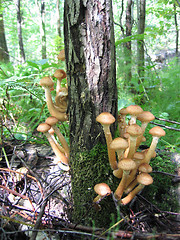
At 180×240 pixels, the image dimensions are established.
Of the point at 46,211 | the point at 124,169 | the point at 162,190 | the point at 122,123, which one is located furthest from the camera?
the point at 162,190

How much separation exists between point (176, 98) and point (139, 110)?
3.04 metres

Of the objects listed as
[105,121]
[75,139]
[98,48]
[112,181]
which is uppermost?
[98,48]

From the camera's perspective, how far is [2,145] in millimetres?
2359

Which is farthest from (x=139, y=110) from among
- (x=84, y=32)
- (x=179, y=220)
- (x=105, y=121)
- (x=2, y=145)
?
(x=2, y=145)

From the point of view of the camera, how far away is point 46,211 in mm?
1680

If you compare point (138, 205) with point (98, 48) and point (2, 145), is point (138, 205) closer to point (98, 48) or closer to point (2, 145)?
point (98, 48)

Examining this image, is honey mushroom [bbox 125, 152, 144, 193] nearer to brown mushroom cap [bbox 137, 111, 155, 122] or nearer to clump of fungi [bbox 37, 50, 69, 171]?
brown mushroom cap [bbox 137, 111, 155, 122]

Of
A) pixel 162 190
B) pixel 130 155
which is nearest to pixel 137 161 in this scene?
pixel 130 155

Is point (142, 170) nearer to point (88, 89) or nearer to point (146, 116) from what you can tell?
point (146, 116)

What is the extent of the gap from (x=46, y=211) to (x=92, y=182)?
0.58 metres

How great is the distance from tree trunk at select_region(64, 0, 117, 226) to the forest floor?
20cm

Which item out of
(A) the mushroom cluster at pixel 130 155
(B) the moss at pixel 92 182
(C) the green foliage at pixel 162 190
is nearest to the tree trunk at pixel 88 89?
(B) the moss at pixel 92 182

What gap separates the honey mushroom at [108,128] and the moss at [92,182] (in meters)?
0.10

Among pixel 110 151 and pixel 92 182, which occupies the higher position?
pixel 110 151
